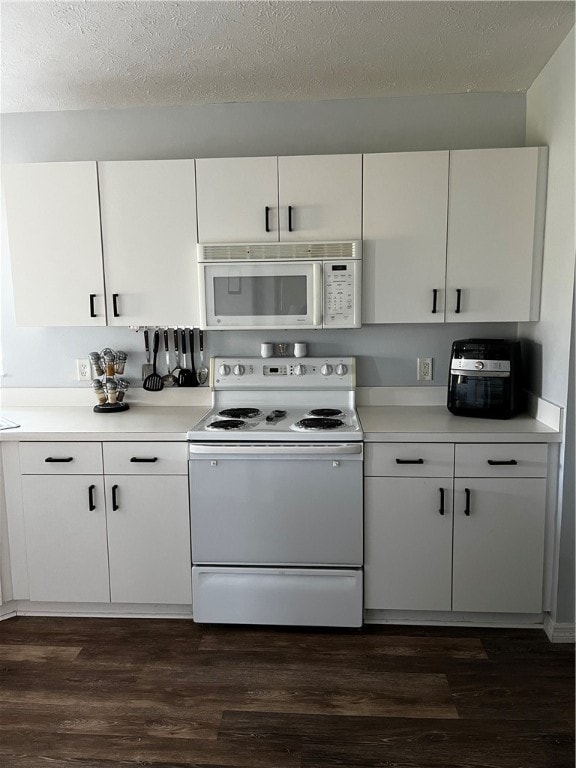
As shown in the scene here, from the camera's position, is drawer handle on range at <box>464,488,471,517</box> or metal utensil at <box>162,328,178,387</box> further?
metal utensil at <box>162,328,178,387</box>

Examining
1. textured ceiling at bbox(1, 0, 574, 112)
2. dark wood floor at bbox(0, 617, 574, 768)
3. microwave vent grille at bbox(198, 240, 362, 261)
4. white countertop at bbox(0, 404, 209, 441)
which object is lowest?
dark wood floor at bbox(0, 617, 574, 768)

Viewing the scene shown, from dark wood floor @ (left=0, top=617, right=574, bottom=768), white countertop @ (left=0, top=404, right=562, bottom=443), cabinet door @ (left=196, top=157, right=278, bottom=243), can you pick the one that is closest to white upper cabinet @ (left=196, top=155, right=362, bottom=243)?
cabinet door @ (left=196, top=157, right=278, bottom=243)

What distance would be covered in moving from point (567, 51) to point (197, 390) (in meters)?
2.22

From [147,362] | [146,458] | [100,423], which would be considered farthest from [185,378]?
[146,458]

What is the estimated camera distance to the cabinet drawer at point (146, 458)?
2422 mm

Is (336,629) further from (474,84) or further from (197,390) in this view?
(474,84)

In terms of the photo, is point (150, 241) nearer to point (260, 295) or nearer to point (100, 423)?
point (260, 295)

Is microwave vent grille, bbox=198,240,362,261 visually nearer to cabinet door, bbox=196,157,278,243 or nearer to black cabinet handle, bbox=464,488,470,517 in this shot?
cabinet door, bbox=196,157,278,243

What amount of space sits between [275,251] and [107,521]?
1.46 metres

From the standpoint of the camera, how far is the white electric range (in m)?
2.34

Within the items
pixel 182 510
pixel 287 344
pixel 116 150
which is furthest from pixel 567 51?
pixel 182 510

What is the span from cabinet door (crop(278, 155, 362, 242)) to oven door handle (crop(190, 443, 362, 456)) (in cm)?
97

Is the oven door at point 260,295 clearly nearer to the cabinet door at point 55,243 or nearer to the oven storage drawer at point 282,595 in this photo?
the cabinet door at point 55,243

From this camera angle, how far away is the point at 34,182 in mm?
2627
